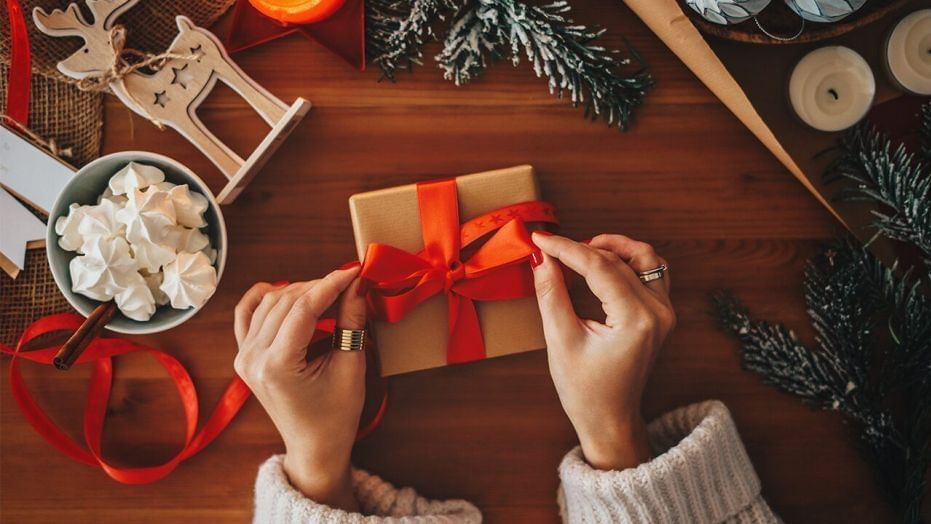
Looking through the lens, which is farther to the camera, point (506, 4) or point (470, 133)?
point (470, 133)

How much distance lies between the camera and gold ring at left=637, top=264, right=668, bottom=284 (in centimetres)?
87

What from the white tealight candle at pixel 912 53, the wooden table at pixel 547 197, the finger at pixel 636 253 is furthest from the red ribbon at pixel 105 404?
the white tealight candle at pixel 912 53

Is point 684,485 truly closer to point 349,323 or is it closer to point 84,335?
point 349,323

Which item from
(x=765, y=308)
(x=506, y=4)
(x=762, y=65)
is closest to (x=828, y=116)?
(x=762, y=65)

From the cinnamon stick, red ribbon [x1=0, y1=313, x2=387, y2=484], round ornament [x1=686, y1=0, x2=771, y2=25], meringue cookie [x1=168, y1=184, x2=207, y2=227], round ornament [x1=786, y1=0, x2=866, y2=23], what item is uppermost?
round ornament [x1=786, y1=0, x2=866, y2=23]

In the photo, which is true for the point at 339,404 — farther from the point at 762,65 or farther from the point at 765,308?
the point at 762,65

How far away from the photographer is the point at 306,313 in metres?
0.83

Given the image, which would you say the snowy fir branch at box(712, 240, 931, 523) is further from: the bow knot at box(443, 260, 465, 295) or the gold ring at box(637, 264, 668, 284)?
the bow knot at box(443, 260, 465, 295)

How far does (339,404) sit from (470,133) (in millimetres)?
419

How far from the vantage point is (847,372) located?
901mm

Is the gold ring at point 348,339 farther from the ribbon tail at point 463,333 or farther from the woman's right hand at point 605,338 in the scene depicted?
the woman's right hand at point 605,338

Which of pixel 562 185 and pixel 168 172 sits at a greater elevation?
pixel 562 185

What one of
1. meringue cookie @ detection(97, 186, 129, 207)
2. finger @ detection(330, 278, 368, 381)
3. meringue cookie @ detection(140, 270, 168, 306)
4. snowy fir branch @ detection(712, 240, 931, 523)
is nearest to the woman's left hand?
finger @ detection(330, 278, 368, 381)

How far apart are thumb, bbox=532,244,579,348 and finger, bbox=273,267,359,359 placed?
239 millimetres
